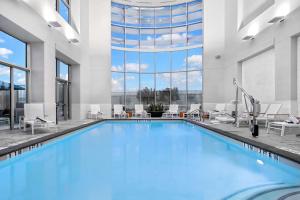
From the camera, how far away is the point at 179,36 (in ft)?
46.0

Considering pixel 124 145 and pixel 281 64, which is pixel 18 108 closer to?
pixel 124 145

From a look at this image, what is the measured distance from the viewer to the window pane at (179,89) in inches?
547

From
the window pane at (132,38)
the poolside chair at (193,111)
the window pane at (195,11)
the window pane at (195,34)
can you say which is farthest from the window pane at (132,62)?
the poolside chair at (193,111)

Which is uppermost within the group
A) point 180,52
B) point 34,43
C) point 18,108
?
point 180,52

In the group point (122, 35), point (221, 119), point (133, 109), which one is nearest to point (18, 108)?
point (221, 119)

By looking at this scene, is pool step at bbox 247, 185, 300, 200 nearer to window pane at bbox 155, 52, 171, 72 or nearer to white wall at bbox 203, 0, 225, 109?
white wall at bbox 203, 0, 225, 109

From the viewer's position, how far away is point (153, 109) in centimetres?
1280

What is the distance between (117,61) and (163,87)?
337 centimetres

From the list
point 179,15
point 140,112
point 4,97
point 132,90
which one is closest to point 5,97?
point 4,97

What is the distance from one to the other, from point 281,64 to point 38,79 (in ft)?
26.5

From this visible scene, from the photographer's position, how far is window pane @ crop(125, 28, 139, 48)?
1412 cm

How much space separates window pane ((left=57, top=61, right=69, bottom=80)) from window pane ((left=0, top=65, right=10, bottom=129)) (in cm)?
333

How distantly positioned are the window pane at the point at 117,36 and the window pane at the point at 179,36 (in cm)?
328

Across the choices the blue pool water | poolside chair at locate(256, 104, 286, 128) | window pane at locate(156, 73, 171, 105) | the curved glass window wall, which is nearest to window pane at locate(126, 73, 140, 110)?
the curved glass window wall
